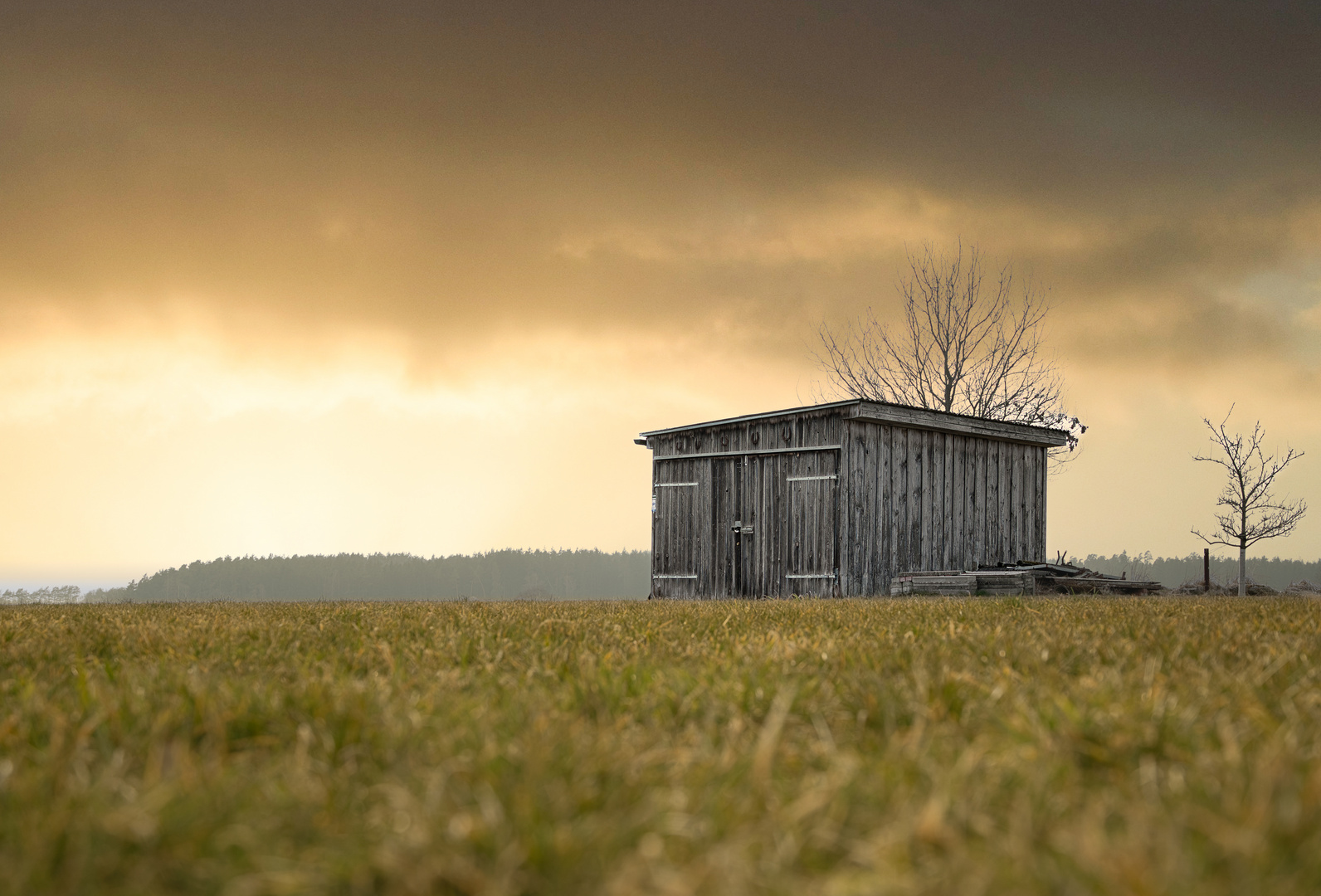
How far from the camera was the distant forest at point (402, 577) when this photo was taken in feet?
266

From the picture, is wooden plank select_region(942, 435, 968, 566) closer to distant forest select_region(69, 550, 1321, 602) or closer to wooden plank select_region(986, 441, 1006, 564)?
wooden plank select_region(986, 441, 1006, 564)

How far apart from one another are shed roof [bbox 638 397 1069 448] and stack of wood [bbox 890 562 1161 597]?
2623 mm

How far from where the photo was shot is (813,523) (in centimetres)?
Result: 1574

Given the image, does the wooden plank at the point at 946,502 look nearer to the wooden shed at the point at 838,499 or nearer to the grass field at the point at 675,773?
the wooden shed at the point at 838,499

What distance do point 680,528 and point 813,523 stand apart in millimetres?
2975

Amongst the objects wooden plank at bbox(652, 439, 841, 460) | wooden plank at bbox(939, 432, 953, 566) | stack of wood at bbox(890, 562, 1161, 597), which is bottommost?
stack of wood at bbox(890, 562, 1161, 597)

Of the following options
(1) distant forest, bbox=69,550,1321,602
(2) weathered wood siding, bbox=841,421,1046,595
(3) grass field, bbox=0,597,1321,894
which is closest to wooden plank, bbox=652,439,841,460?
(2) weathered wood siding, bbox=841,421,1046,595

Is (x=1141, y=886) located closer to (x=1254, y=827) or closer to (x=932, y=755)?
(x=1254, y=827)

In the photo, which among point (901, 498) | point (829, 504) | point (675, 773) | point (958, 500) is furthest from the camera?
point (958, 500)

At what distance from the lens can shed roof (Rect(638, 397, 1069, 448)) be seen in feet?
49.9

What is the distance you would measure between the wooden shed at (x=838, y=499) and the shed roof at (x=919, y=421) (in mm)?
27

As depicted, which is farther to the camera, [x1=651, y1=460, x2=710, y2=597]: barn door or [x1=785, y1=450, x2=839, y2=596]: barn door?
[x1=651, y1=460, x2=710, y2=597]: barn door

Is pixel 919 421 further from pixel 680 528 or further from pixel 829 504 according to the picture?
pixel 680 528

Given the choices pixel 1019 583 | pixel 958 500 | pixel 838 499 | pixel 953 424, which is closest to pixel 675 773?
pixel 1019 583
